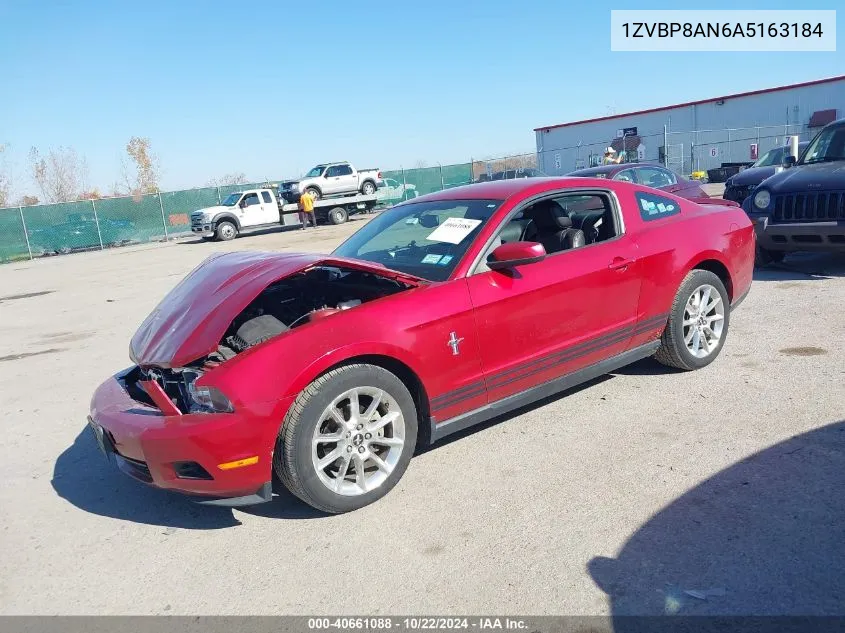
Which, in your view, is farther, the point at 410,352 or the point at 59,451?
the point at 59,451

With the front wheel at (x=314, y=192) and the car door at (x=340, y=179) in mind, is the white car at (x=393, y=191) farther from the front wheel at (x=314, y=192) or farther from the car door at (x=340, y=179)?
the front wheel at (x=314, y=192)

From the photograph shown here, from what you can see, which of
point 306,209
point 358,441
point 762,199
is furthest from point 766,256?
point 306,209

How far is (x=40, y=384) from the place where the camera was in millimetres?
6602

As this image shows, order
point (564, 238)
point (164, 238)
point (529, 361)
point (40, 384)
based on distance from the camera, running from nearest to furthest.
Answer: point (529, 361)
point (564, 238)
point (40, 384)
point (164, 238)

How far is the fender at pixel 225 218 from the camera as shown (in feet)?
89.9

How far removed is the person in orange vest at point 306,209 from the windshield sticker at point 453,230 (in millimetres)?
24615

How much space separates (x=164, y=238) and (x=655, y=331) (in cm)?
3126

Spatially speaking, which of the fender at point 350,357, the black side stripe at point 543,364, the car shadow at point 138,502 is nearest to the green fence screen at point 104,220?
→ the black side stripe at point 543,364

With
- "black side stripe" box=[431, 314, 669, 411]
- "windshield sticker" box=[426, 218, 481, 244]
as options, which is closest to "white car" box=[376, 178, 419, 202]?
"black side stripe" box=[431, 314, 669, 411]

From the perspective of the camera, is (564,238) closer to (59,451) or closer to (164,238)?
(59,451)

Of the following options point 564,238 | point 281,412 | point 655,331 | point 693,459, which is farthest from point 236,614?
point 655,331

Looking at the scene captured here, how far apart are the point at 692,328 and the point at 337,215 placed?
86.0 ft

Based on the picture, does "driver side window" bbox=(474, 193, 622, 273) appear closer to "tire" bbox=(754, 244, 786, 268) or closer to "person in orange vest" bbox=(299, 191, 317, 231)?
"tire" bbox=(754, 244, 786, 268)

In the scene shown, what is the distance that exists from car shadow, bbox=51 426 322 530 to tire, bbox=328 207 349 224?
2623cm
